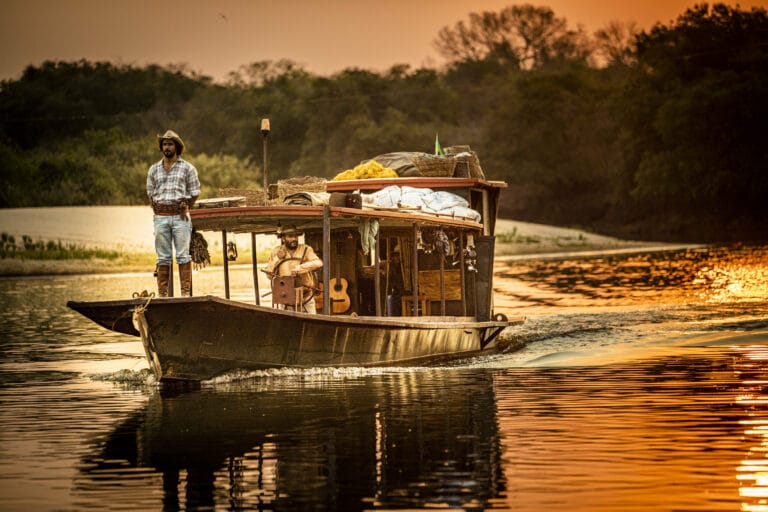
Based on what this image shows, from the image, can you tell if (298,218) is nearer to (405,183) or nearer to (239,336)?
(239,336)

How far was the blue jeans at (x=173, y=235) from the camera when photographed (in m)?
14.7

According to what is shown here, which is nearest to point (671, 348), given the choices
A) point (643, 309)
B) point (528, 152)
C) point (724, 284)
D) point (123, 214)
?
point (643, 309)

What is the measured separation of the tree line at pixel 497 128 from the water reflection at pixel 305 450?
142 ft

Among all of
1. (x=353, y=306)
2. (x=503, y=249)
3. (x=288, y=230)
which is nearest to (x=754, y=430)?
(x=288, y=230)

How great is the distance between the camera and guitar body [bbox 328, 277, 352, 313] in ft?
56.2

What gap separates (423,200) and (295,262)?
2306 mm

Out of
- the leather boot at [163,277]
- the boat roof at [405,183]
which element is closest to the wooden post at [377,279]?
the boat roof at [405,183]

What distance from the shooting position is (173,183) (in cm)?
1473

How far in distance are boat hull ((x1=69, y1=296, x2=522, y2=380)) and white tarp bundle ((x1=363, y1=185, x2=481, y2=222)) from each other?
5.29ft

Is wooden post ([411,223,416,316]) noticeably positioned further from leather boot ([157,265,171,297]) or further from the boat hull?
leather boot ([157,265,171,297])

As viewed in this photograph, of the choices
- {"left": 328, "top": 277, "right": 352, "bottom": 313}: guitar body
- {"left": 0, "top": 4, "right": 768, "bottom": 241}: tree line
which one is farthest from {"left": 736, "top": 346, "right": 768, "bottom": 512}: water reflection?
{"left": 0, "top": 4, "right": 768, "bottom": 241}: tree line

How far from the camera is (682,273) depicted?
123 ft

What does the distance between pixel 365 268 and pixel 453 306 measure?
1.67m

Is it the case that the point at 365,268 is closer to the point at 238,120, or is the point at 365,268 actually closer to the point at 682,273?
the point at 682,273
